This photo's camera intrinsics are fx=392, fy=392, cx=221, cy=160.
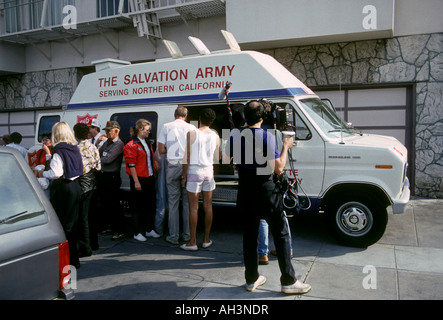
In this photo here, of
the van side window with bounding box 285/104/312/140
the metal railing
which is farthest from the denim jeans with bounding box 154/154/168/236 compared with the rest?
the metal railing

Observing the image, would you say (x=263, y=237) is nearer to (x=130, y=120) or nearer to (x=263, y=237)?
(x=263, y=237)

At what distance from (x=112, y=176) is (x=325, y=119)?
132 inches

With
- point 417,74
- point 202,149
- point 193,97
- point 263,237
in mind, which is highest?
point 417,74

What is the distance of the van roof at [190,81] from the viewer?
19.1 ft

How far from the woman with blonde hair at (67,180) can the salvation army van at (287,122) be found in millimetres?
1788

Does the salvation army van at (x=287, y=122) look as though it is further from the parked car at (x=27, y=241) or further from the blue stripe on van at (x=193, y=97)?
the parked car at (x=27, y=241)

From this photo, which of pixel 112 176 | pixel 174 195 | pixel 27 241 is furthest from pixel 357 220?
pixel 27 241

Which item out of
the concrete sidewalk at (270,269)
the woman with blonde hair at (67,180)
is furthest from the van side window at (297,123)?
the woman with blonde hair at (67,180)

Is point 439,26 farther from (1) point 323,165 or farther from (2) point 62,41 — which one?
(2) point 62,41

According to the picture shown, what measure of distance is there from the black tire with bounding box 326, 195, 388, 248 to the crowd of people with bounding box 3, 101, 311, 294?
5.40ft

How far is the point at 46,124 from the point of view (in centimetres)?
747

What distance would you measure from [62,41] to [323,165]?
10333 millimetres

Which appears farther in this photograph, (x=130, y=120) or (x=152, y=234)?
(x=130, y=120)
